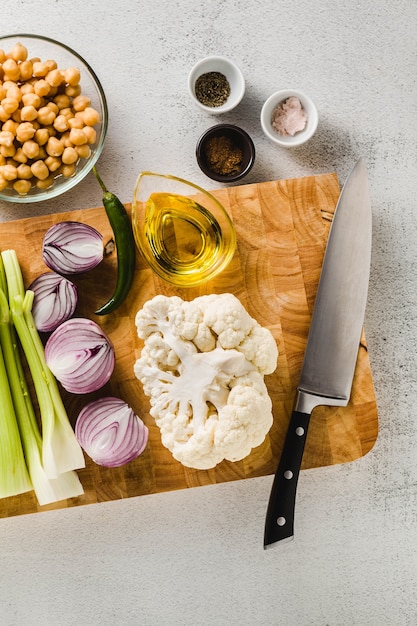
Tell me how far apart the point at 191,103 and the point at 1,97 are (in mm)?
465

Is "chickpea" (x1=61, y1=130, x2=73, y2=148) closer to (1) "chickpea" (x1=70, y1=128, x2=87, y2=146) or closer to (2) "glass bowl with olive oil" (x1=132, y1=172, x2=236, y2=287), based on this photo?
(1) "chickpea" (x1=70, y1=128, x2=87, y2=146)

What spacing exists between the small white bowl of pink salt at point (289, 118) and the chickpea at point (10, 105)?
→ 578mm

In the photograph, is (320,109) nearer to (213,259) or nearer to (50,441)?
(213,259)

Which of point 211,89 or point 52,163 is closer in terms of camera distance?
point 52,163

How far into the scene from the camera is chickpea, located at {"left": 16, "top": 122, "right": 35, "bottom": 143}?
1.29 meters

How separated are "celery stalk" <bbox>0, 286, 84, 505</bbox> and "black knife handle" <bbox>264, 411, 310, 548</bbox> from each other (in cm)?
44

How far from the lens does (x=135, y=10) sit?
1.50 m

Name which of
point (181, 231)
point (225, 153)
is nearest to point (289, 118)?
point (225, 153)

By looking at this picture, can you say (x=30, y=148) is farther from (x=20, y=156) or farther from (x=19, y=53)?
(x=19, y=53)

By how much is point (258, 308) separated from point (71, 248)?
0.45 meters

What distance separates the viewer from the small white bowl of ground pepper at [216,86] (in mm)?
1425

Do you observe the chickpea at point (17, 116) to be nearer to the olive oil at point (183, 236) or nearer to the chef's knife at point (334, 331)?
the olive oil at point (183, 236)

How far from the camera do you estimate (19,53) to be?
1.31 m

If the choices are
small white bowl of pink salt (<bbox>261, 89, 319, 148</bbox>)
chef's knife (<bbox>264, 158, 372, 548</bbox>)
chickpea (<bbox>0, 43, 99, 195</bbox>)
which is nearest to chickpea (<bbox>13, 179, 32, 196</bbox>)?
chickpea (<bbox>0, 43, 99, 195</bbox>)
